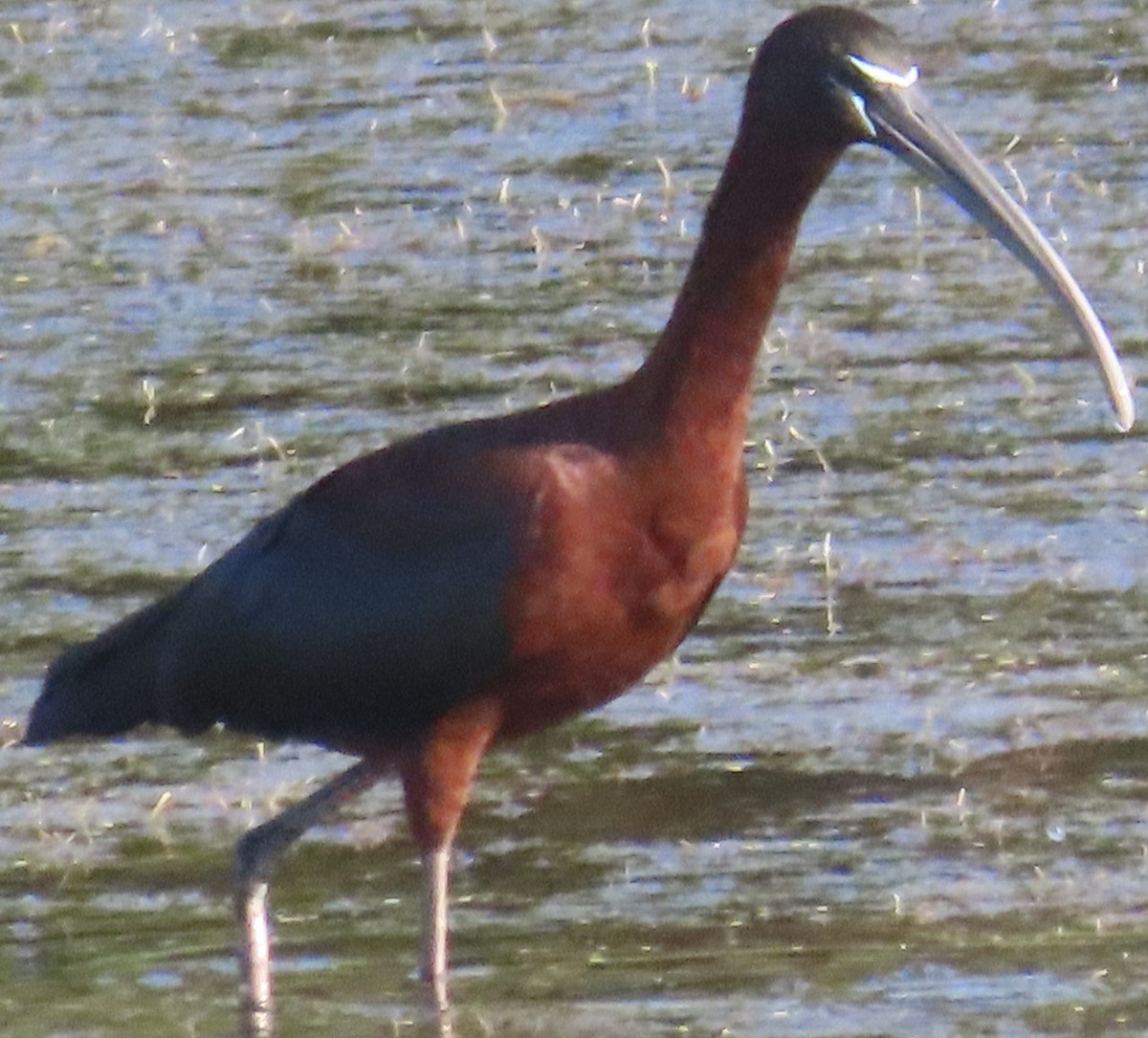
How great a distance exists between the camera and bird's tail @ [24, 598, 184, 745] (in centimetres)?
663

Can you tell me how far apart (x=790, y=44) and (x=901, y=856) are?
1.63 m

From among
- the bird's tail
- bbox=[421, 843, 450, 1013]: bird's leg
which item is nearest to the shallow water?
bbox=[421, 843, 450, 1013]: bird's leg

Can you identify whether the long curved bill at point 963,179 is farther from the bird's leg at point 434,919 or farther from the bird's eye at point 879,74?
the bird's leg at point 434,919

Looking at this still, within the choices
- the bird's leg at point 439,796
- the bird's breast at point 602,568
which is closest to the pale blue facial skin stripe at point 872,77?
the bird's breast at point 602,568

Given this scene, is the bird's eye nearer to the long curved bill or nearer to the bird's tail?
the long curved bill

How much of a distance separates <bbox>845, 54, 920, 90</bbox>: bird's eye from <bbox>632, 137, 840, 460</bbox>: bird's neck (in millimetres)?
144

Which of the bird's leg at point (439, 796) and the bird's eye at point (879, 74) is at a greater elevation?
the bird's eye at point (879, 74)

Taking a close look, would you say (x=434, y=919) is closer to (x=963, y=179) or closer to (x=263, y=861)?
(x=263, y=861)

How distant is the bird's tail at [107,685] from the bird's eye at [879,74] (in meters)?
1.67

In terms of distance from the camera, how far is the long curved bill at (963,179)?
6059 mm

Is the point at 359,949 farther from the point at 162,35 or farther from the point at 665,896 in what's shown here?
the point at 162,35

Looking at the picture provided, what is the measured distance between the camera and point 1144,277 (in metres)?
10.9

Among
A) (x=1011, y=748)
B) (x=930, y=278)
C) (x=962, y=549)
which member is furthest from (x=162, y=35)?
(x=1011, y=748)

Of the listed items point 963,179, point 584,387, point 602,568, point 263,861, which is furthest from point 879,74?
point 584,387
